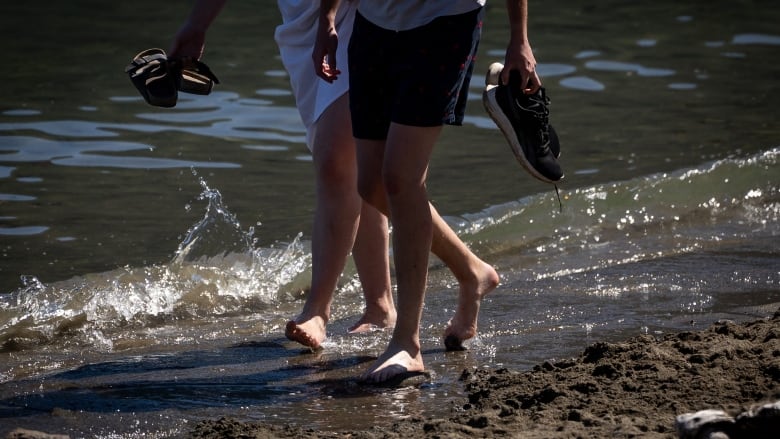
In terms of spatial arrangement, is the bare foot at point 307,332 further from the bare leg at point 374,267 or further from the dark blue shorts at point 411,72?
the dark blue shorts at point 411,72

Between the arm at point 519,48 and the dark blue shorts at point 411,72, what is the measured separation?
0.12m

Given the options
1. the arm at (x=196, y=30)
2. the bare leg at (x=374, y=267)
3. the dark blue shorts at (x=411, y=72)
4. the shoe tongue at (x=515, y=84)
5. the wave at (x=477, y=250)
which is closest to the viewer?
the dark blue shorts at (x=411, y=72)

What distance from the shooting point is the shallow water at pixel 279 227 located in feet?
14.7

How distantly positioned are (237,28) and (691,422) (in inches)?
420

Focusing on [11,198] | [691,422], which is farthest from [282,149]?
[691,422]

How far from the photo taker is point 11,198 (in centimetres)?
760

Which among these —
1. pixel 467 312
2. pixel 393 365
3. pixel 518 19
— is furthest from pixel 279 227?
pixel 518 19

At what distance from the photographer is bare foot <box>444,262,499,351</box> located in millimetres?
4812

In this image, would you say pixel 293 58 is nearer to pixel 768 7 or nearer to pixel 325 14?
pixel 325 14

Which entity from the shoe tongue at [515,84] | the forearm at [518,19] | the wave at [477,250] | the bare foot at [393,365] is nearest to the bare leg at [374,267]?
the wave at [477,250]

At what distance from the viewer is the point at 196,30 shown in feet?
15.2

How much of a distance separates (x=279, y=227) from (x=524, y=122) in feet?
10.3

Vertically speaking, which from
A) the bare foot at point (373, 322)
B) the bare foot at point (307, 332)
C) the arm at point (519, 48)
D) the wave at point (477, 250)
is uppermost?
the arm at point (519, 48)

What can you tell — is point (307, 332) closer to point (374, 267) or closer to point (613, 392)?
point (374, 267)
